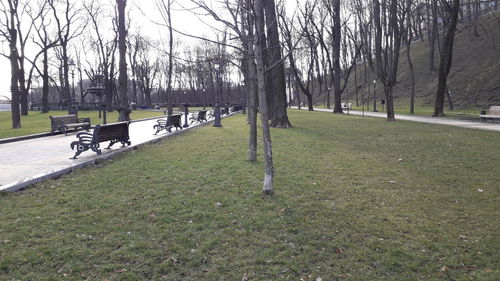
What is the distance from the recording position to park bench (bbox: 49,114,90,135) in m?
15.2

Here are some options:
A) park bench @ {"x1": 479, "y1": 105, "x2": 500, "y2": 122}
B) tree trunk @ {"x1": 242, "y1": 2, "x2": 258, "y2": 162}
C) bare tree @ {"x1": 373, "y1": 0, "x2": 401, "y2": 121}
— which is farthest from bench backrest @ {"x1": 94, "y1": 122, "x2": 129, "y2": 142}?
park bench @ {"x1": 479, "y1": 105, "x2": 500, "y2": 122}

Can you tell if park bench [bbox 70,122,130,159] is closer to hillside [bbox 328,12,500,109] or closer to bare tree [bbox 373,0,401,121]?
bare tree [bbox 373,0,401,121]

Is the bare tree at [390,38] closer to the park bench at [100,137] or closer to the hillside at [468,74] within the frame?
the hillside at [468,74]

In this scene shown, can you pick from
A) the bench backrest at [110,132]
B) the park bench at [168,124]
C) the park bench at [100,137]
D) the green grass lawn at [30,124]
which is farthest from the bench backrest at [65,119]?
the bench backrest at [110,132]

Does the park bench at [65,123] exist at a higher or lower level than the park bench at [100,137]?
higher

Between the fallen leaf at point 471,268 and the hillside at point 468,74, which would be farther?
the hillside at point 468,74

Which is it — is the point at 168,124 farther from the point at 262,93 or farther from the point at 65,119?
the point at 262,93

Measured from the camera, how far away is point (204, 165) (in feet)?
25.2

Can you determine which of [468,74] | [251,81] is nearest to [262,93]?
[251,81]

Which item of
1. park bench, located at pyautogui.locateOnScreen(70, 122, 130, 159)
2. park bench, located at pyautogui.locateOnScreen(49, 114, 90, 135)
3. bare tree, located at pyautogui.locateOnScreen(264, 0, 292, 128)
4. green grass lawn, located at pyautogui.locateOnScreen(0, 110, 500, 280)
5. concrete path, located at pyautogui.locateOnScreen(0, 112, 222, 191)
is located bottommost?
green grass lawn, located at pyautogui.locateOnScreen(0, 110, 500, 280)

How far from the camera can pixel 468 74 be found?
36812mm

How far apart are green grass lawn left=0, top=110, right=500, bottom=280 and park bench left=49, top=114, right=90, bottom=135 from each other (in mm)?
9588

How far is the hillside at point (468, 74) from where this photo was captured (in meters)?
32.4

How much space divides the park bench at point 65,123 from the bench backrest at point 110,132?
20.5 feet
